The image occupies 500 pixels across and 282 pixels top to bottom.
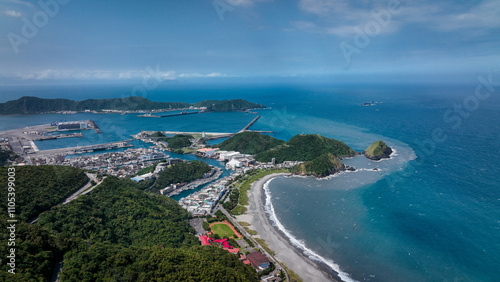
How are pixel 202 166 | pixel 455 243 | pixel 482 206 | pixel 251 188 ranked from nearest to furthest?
pixel 455 243
pixel 482 206
pixel 251 188
pixel 202 166

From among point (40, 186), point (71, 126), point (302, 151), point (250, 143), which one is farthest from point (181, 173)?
point (71, 126)

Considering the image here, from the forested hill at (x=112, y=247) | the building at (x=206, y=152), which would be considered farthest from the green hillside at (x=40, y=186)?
the building at (x=206, y=152)

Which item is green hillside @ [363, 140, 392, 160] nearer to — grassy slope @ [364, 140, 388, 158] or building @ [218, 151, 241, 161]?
grassy slope @ [364, 140, 388, 158]

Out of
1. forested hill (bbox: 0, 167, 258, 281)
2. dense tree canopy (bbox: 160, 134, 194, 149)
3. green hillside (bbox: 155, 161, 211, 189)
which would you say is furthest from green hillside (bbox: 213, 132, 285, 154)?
forested hill (bbox: 0, 167, 258, 281)

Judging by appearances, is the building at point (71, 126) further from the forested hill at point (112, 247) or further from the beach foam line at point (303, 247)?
the beach foam line at point (303, 247)

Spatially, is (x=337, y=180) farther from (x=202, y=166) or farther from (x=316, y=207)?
(x=202, y=166)

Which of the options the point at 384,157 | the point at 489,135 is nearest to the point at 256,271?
the point at 384,157
